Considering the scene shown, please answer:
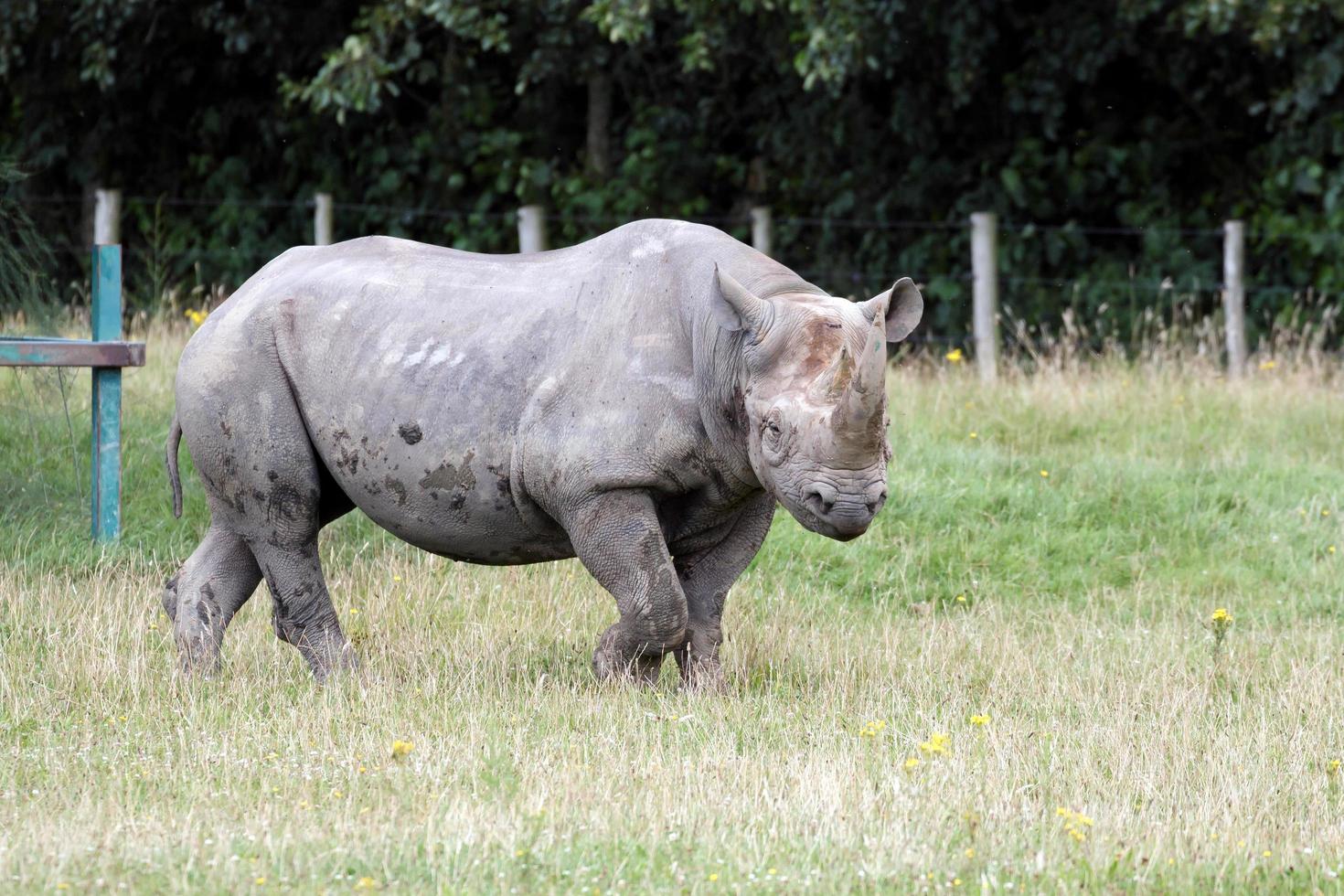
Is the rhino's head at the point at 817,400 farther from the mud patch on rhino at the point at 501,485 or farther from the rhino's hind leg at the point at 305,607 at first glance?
the rhino's hind leg at the point at 305,607

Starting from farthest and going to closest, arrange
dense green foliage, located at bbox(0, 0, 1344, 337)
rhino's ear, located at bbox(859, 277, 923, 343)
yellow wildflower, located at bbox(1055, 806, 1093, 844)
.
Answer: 1. dense green foliage, located at bbox(0, 0, 1344, 337)
2. rhino's ear, located at bbox(859, 277, 923, 343)
3. yellow wildflower, located at bbox(1055, 806, 1093, 844)

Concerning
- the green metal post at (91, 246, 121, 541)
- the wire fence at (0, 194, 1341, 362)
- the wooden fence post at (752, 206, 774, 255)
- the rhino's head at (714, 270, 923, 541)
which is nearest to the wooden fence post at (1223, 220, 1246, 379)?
the wire fence at (0, 194, 1341, 362)

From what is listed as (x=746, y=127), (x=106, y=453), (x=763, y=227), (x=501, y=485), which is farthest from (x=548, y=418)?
(x=746, y=127)

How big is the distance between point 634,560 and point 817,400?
0.89 metres

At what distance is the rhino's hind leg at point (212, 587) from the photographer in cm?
659

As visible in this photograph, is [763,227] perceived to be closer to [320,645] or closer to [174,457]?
[174,457]

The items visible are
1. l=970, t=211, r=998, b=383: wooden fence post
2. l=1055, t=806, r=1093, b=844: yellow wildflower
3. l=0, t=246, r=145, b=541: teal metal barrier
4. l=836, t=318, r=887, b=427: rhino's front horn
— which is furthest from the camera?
l=970, t=211, r=998, b=383: wooden fence post

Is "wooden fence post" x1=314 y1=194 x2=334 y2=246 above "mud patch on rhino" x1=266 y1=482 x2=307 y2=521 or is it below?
above

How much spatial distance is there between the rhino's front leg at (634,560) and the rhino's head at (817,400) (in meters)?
0.45

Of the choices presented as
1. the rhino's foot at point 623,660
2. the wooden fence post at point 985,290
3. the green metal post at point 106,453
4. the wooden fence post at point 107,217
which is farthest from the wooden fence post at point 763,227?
the rhino's foot at point 623,660

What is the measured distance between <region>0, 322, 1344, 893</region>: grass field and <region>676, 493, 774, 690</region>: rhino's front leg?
16 cm

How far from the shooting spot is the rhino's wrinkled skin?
5.43 m

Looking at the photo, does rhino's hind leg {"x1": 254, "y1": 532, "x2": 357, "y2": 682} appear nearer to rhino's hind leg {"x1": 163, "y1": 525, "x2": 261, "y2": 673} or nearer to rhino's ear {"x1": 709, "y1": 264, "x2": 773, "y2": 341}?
rhino's hind leg {"x1": 163, "y1": 525, "x2": 261, "y2": 673}

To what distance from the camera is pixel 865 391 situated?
16.9ft
